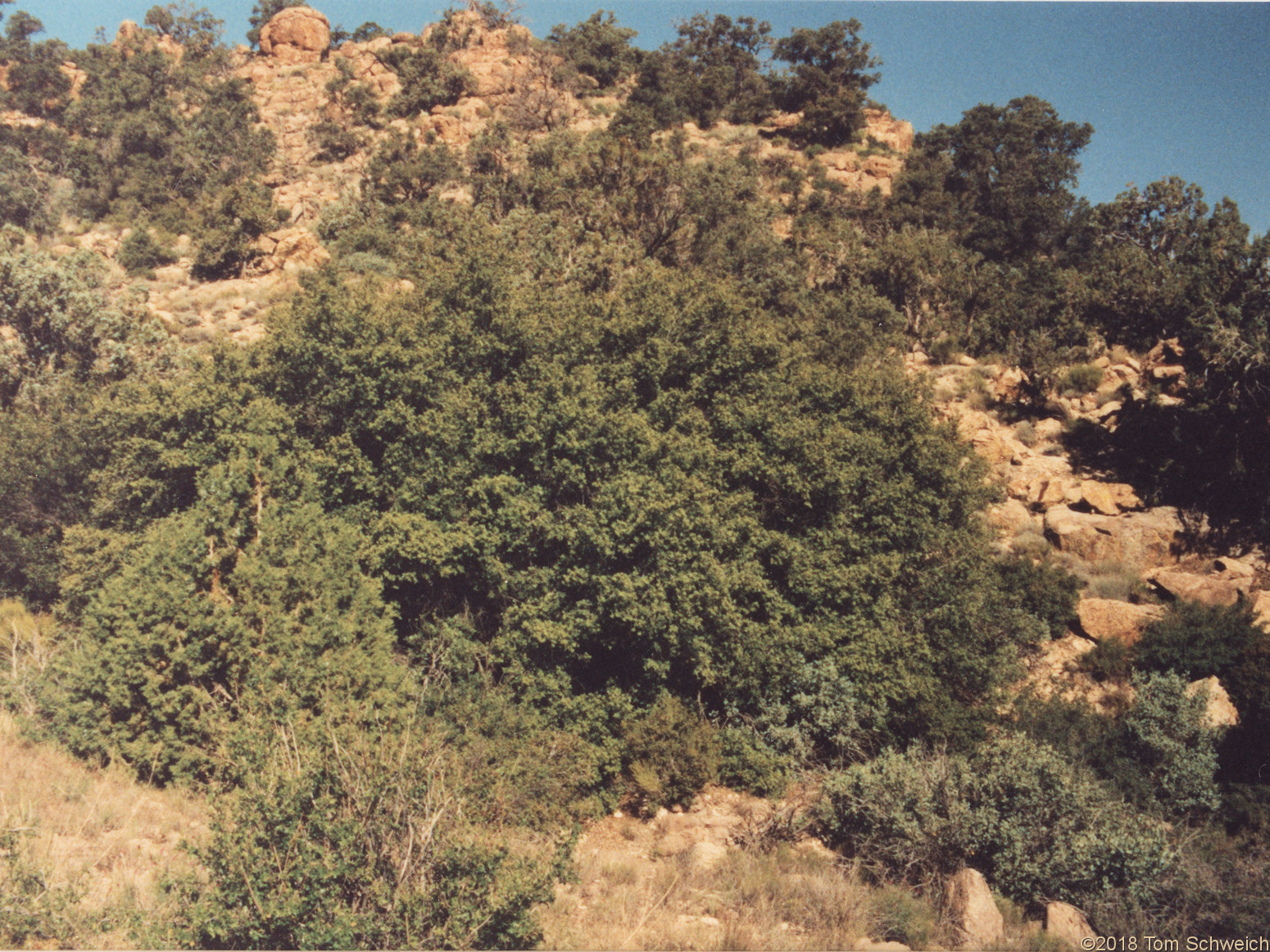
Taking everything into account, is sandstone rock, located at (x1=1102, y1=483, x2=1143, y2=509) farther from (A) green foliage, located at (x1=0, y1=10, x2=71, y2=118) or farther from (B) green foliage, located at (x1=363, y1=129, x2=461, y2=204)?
(A) green foliage, located at (x1=0, y1=10, x2=71, y2=118)

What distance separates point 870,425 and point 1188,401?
12.1 m

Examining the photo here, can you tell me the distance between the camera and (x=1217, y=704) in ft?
48.1

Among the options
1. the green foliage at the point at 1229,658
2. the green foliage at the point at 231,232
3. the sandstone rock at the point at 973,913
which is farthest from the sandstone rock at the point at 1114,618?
the green foliage at the point at 231,232

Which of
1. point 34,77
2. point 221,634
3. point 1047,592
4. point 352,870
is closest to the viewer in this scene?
point 352,870

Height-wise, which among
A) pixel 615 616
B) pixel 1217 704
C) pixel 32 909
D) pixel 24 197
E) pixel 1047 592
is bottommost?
pixel 1217 704

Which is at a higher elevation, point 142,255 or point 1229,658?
point 142,255

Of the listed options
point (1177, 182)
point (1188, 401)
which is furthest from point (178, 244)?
point (1177, 182)

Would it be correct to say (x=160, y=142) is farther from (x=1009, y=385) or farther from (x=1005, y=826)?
(x=1005, y=826)

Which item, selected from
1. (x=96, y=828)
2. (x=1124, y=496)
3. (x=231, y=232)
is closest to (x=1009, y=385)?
(x=1124, y=496)

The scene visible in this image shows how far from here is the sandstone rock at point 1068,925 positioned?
996 centimetres

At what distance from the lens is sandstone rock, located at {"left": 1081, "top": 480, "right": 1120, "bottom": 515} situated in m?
21.8

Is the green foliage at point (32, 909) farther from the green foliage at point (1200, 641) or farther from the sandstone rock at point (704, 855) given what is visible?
the green foliage at point (1200, 641)

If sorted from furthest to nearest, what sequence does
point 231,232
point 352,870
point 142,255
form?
1. point 142,255
2. point 231,232
3. point 352,870

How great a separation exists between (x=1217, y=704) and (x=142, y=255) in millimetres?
42849
